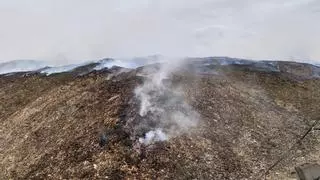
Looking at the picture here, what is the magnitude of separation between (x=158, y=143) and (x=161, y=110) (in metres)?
1.53

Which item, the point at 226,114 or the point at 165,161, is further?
the point at 226,114

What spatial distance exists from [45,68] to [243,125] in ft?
32.9

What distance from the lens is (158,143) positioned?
1318 centimetres

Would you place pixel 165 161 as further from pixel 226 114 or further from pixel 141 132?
pixel 226 114

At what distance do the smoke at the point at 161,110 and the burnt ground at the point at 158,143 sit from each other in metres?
0.23

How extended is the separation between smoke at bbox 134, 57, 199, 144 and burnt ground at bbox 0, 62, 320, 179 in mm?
230

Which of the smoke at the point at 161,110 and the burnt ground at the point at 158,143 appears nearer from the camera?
the burnt ground at the point at 158,143

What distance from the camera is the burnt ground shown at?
1259 centimetres

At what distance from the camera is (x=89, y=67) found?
65.2 feet

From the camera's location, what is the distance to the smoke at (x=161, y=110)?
44.5 ft

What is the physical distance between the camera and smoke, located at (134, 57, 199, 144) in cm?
1357

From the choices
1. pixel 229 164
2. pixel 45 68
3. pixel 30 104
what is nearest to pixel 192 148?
pixel 229 164

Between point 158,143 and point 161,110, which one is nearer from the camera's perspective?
point 158,143

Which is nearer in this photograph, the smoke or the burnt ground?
the burnt ground
